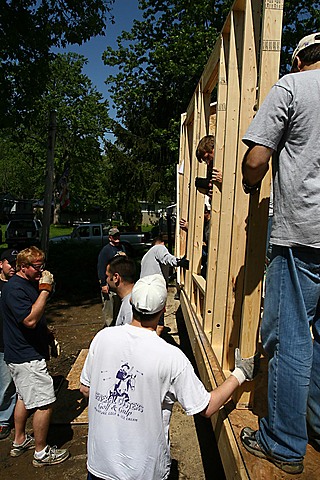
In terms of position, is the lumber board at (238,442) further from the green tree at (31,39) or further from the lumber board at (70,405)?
the green tree at (31,39)

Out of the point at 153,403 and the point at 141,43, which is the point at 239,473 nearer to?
the point at 153,403

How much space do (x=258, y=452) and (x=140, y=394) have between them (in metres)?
0.58

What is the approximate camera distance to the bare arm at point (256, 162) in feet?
5.78

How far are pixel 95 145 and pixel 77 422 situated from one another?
33605 millimetres

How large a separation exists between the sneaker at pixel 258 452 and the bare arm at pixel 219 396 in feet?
0.55

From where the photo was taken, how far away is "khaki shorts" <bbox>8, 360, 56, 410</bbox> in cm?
380

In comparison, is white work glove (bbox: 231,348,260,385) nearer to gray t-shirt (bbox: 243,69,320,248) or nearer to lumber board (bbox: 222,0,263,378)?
lumber board (bbox: 222,0,263,378)

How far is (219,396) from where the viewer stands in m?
2.06

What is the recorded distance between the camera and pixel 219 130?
3.32 m

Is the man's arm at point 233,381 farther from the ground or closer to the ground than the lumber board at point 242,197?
closer to the ground

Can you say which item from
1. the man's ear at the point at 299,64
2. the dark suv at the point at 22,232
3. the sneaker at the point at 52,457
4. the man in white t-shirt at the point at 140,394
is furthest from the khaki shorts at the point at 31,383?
the dark suv at the point at 22,232

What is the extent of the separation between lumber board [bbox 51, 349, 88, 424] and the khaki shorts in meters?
1.04

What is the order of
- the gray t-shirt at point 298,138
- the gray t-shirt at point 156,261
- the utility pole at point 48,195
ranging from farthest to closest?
the utility pole at point 48,195, the gray t-shirt at point 156,261, the gray t-shirt at point 298,138

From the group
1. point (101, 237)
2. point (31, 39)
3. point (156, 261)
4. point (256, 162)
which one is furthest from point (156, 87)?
point (256, 162)
